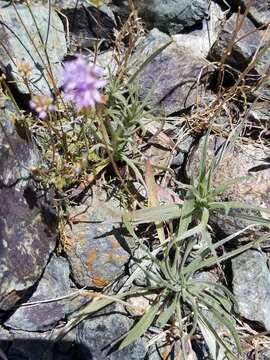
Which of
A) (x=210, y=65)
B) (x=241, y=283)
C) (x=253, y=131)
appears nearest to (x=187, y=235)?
(x=241, y=283)

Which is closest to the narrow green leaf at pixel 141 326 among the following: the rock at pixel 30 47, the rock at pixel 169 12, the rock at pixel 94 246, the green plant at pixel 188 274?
the green plant at pixel 188 274

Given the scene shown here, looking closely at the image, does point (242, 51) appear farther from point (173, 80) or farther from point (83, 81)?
point (83, 81)

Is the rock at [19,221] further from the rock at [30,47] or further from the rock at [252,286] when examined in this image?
the rock at [252,286]

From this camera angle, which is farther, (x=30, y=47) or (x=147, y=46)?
(x=147, y=46)

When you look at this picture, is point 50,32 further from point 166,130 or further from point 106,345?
point 106,345

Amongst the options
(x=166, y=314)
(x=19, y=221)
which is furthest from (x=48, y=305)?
(x=166, y=314)
